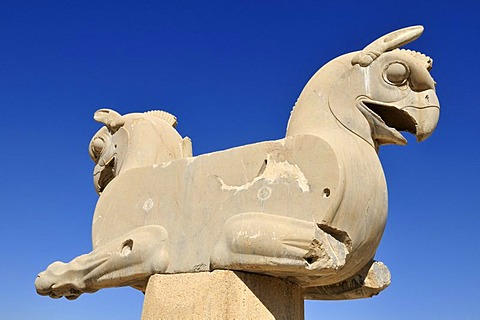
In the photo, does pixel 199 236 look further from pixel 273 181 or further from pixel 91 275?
pixel 91 275

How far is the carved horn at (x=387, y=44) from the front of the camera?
15.6ft

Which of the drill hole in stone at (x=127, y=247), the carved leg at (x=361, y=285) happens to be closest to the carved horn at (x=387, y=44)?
the carved leg at (x=361, y=285)

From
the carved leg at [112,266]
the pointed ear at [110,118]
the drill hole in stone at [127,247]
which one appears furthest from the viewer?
the pointed ear at [110,118]

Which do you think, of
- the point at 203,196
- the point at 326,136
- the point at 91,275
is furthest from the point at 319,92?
the point at 91,275

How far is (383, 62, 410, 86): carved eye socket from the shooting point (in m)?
4.68

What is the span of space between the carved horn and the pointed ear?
246cm

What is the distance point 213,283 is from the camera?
4.48 meters

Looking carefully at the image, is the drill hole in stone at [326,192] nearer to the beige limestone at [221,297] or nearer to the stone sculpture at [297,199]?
the stone sculpture at [297,199]

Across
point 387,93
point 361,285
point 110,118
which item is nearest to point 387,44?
point 387,93

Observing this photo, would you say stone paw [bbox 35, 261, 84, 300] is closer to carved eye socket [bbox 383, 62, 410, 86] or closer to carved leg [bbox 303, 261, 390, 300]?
carved leg [bbox 303, 261, 390, 300]

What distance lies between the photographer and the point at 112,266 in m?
5.08

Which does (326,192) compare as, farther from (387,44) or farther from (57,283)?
(57,283)

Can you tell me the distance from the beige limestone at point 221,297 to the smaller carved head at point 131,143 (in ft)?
4.42

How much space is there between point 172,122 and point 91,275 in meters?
1.85
